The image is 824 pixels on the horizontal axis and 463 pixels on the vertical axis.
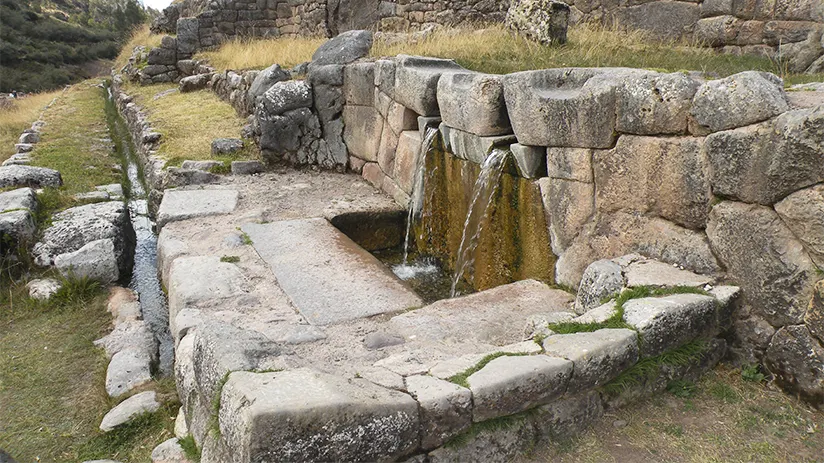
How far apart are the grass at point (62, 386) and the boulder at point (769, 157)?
321cm

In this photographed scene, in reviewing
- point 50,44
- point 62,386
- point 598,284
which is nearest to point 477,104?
point 598,284

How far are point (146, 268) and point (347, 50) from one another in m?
3.63

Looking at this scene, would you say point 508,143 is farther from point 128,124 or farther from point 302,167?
point 128,124

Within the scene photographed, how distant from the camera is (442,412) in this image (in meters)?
2.41

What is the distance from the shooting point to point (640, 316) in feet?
9.55

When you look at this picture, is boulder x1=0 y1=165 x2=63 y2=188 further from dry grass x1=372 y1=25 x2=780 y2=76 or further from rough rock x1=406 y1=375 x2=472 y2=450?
rough rock x1=406 y1=375 x2=472 y2=450

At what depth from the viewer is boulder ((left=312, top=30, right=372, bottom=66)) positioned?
7812mm

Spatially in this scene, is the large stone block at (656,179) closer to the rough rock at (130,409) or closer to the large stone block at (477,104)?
A: the large stone block at (477,104)

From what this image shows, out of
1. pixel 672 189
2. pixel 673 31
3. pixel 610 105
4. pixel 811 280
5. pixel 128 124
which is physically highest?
pixel 673 31

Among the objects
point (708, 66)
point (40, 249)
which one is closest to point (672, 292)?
point (708, 66)

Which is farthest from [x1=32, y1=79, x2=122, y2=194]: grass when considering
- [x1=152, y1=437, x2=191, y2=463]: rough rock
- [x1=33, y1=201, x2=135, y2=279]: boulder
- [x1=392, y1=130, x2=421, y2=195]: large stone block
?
[x1=152, y1=437, x2=191, y2=463]: rough rock

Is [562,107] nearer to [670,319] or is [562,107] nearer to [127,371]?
[670,319]

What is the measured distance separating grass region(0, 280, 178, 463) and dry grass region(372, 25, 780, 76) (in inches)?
164

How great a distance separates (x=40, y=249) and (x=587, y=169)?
483 centimetres
